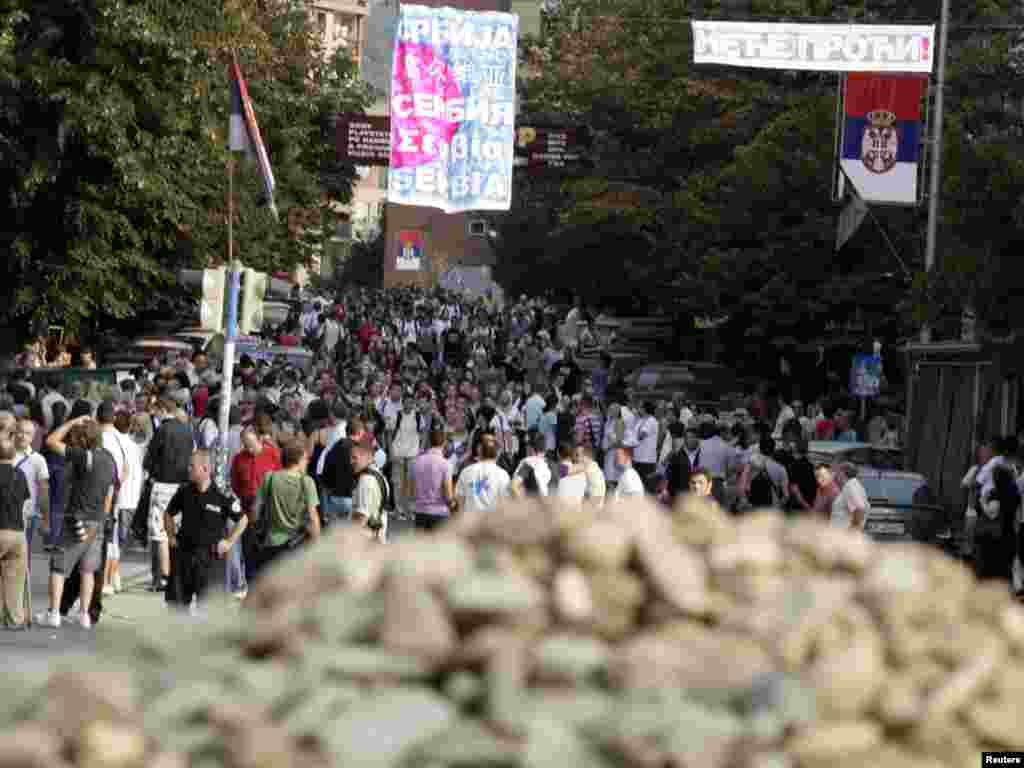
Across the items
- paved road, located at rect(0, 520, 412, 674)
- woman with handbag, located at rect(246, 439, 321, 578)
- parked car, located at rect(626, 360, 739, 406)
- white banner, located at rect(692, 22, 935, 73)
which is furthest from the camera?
parked car, located at rect(626, 360, 739, 406)

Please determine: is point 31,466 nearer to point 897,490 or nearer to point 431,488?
point 431,488

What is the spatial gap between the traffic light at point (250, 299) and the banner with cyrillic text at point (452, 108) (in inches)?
146

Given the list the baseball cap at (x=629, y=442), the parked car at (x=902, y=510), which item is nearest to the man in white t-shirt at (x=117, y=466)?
the parked car at (x=902, y=510)

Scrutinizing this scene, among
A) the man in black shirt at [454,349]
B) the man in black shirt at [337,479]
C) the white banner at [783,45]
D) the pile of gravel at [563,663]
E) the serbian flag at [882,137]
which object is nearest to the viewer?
the pile of gravel at [563,663]

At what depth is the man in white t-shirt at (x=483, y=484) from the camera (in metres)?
18.2

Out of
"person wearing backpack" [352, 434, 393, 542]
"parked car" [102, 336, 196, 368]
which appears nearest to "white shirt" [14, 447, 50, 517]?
"person wearing backpack" [352, 434, 393, 542]

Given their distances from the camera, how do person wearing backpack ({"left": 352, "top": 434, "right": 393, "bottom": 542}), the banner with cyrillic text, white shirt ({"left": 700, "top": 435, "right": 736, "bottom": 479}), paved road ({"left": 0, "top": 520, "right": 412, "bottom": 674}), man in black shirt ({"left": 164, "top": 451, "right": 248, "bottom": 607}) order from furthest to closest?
white shirt ({"left": 700, "top": 435, "right": 736, "bottom": 479}), the banner with cyrillic text, man in black shirt ({"left": 164, "top": 451, "right": 248, "bottom": 607}), person wearing backpack ({"left": 352, "top": 434, "right": 393, "bottom": 542}), paved road ({"left": 0, "top": 520, "right": 412, "bottom": 674})

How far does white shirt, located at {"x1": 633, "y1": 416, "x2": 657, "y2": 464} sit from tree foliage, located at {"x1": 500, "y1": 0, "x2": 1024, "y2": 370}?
3685 mm

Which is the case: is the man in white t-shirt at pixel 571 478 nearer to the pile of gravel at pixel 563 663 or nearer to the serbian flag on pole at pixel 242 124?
the serbian flag on pole at pixel 242 124

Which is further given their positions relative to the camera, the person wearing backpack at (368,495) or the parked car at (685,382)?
the parked car at (685,382)

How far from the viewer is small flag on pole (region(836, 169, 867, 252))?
35344 millimetres

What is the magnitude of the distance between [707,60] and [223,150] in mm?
21247

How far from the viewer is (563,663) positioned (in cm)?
399

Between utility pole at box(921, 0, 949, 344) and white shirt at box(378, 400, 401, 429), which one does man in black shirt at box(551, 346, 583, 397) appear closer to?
utility pole at box(921, 0, 949, 344)
